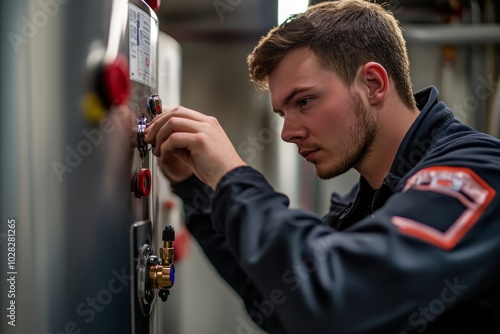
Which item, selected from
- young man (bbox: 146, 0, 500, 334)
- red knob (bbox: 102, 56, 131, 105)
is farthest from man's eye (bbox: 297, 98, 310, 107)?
red knob (bbox: 102, 56, 131, 105)

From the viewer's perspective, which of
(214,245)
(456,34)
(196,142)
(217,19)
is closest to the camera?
(196,142)

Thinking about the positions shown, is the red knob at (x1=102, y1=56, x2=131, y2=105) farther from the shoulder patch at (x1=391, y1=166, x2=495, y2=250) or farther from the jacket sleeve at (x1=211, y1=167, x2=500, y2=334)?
the shoulder patch at (x1=391, y1=166, x2=495, y2=250)

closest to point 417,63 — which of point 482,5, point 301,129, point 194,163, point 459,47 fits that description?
point 459,47

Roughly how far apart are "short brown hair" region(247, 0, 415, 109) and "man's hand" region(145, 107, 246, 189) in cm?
30

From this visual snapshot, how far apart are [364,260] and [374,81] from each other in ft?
1.60

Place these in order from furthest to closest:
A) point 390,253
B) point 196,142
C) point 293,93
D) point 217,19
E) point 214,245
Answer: point 217,19
point 214,245
point 293,93
point 196,142
point 390,253

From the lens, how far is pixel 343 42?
100cm

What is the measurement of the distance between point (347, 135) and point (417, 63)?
1.72m

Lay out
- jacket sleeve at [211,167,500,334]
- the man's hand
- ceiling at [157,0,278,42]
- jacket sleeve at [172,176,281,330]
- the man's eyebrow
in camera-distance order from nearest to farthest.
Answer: jacket sleeve at [211,167,500,334], the man's hand, the man's eyebrow, jacket sleeve at [172,176,281,330], ceiling at [157,0,278,42]

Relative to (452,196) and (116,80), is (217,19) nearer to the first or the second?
(116,80)

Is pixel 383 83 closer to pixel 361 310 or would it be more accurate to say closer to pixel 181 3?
pixel 361 310

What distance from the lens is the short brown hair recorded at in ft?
3.21

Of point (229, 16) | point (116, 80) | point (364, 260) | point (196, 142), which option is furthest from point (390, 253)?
point (229, 16)

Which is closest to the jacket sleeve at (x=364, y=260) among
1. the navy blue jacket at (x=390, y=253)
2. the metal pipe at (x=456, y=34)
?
the navy blue jacket at (x=390, y=253)
